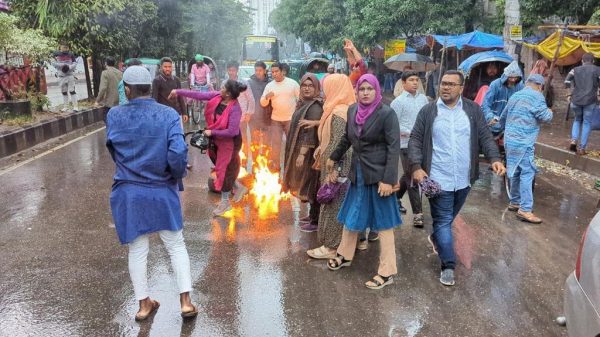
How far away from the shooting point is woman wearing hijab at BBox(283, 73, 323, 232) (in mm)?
5297

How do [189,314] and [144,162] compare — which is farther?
[189,314]

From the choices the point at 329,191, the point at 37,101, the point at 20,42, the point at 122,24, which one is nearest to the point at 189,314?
the point at 329,191

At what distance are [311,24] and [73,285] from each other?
32026mm

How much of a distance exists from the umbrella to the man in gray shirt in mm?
5549

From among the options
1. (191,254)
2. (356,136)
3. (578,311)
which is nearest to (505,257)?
(356,136)

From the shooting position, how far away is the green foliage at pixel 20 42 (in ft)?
33.7

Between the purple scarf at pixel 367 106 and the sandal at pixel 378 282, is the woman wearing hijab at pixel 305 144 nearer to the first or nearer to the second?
the purple scarf at pixel 367 106

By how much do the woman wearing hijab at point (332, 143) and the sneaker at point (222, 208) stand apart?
1.55m

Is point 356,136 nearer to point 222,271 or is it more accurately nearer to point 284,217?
point 222,271

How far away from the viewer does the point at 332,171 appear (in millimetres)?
4613

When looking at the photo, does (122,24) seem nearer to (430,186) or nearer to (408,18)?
(408,18)

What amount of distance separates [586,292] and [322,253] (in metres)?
2.53

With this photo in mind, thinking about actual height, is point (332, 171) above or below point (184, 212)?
above

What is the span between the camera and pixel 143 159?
3342mm
